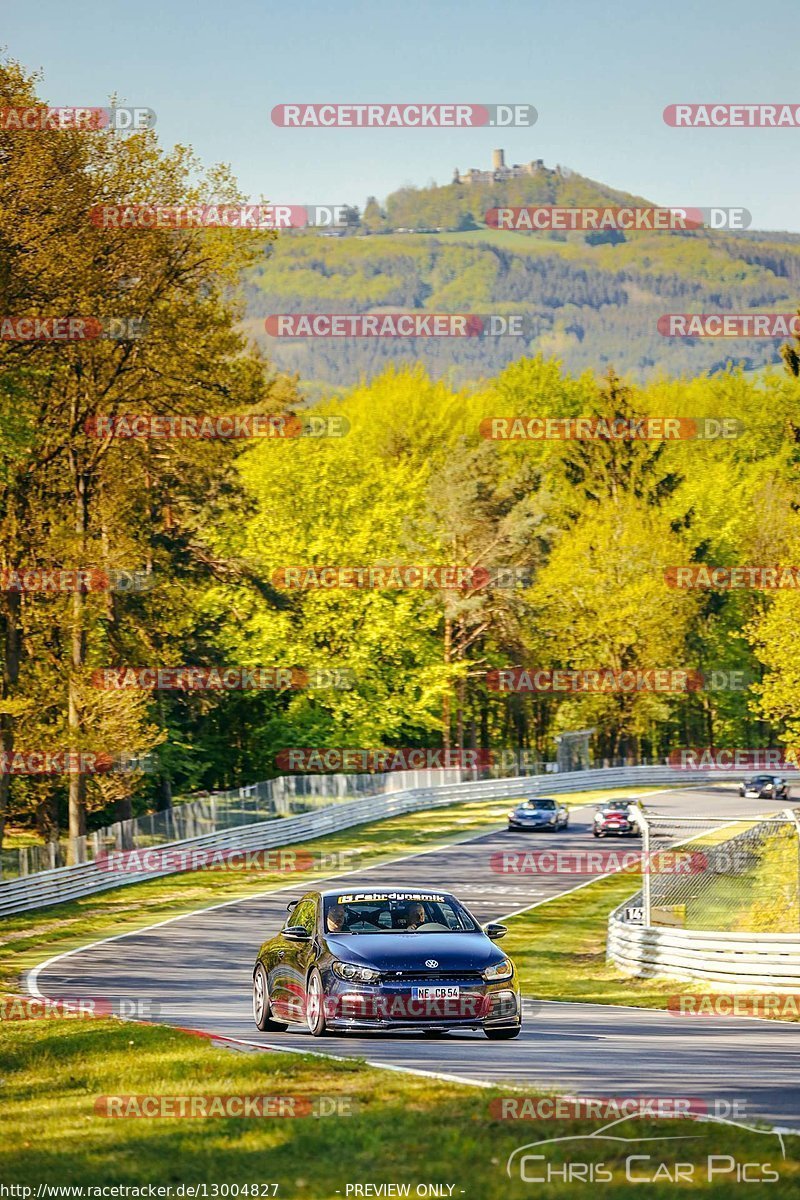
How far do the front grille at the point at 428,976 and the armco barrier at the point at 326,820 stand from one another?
981 inches

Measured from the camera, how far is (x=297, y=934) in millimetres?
15695

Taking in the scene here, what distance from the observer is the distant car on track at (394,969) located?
568 inches

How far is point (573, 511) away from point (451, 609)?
16459 mm

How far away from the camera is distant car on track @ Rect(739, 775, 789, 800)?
67.4 metres

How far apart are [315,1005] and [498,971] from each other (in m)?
1.74

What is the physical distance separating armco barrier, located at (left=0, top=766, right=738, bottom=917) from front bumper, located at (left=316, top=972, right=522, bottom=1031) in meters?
24.5

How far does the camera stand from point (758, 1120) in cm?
1012

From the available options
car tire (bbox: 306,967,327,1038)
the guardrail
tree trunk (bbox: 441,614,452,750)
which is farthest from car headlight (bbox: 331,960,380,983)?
tree trunk (bbox: 441,614,452,750)

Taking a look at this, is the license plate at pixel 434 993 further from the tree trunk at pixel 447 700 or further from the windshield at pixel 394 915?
the tree trunk at pixel 447 700

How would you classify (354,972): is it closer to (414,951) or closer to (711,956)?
(414,951)

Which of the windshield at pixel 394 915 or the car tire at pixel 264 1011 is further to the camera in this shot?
the car tire at pixel 264 1011

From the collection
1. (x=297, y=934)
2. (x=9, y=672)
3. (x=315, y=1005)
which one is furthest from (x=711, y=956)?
(x=9, y=672)

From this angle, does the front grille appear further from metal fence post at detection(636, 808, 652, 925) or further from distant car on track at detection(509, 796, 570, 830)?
distant car on track at detection(509, 796, 570, 830)

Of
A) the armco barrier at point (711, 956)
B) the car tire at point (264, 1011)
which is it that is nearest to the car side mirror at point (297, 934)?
the car tire at point (264, 1011)
